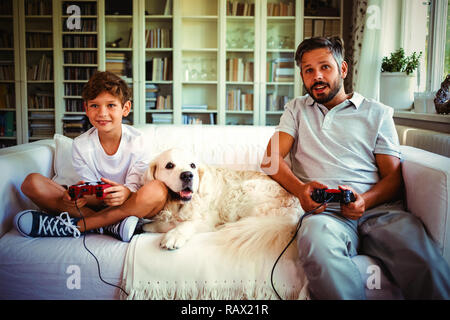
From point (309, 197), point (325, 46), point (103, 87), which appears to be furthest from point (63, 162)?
point (325, 46)

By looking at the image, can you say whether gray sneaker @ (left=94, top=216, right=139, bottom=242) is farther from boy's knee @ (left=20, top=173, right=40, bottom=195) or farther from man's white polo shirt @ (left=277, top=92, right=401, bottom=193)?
man's white polo shirt @ (left=277, top=92, right=401, bottom=193)

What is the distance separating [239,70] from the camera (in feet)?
13.0

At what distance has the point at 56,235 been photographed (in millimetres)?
1302

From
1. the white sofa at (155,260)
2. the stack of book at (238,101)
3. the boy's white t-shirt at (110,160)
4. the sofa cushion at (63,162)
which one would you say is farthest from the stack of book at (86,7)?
the white sofa at (155,260)

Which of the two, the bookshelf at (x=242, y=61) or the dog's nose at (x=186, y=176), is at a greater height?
the bookshelf at (x=242, y=61)

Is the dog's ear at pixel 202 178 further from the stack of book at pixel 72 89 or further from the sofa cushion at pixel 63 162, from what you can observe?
the stack of book at pixel 72 89

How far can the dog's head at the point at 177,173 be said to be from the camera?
1.39m

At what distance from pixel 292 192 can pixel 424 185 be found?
43cm

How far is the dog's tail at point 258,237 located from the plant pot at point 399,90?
5.60 ft

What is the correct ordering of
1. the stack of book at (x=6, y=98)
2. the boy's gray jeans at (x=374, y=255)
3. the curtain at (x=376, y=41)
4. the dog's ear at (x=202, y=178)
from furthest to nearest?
the stack of book at (x=6, y=98) → the curtain at (x=376, y=41) → the dog's ear at (x=202, y=178) → the boy's gray jeans at (x=374, y=255)

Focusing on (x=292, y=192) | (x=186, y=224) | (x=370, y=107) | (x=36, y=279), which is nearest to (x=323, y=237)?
(x=292, y=192)

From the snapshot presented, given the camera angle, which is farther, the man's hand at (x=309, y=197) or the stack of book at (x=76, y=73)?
the stack of book at (x=76, y=73)

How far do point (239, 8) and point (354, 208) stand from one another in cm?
317
